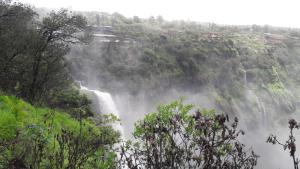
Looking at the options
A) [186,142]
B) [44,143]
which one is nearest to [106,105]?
[186,142]

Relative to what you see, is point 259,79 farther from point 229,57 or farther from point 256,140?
point 256,140

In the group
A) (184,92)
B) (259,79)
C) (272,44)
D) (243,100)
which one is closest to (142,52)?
(184,92)

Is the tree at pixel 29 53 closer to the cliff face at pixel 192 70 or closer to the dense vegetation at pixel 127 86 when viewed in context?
the dense vegetation at pixel 127 86

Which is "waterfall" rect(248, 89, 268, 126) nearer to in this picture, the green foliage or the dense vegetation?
the dense vegetation

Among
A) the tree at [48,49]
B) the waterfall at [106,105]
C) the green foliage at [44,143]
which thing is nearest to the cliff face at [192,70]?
the waterfall at [106,105]

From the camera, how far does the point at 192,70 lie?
6500 centimetres

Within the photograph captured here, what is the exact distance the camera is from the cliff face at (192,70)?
55.2m

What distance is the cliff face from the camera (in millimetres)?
55156

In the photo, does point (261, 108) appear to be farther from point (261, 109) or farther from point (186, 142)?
point (186, 142)

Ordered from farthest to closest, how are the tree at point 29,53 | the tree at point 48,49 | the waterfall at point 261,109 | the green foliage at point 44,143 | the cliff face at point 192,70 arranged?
the waterfall at point 261,109 < the cliff face at point 192,70 < the tree at point 48,49 < the tree at point 29,53 < the green foliage at point 44,143

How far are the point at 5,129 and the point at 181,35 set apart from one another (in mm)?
68396

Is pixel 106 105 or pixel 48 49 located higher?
pixel 48 49

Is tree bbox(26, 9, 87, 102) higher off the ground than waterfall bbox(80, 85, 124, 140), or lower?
higher

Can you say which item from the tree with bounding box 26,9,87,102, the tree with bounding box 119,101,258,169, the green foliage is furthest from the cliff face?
the tree with bounding box 119,101,258,169
